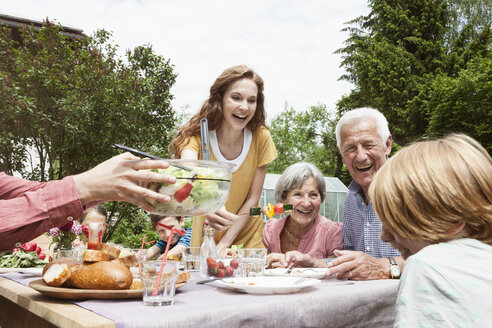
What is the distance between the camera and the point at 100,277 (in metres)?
1.51

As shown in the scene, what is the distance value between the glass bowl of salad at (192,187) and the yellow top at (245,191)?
1703 millimetres

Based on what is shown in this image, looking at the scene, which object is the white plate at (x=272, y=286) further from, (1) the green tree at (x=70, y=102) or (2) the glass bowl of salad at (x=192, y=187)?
(1) the green tree at (x=70, y=102)

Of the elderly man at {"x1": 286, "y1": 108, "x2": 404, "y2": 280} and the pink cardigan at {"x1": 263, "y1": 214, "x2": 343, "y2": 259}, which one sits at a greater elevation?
the elderly man at {"x1": 286, "y1": 108, "x2": 404, "y2": 280}

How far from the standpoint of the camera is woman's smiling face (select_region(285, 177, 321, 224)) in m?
3.83

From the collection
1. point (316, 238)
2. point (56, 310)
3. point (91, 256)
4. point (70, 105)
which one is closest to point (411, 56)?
point (70, 105)

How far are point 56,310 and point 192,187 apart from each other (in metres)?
0.58

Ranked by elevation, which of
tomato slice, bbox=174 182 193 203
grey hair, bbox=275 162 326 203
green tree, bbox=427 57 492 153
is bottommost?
tomato slice, bbox=174 182 193 203

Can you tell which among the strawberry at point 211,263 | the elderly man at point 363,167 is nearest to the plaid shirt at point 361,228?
the elderly man at point 363,167

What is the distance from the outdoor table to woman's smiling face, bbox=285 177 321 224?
1.82 m

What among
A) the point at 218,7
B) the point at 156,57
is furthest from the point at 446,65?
the point at 218,7

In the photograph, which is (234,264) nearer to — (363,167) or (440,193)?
(440,193)

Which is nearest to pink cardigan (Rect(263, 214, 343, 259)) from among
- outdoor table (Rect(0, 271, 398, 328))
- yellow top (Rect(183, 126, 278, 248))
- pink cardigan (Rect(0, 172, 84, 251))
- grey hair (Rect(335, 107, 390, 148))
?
yellow top (Rect(183, 126, 278, 248))

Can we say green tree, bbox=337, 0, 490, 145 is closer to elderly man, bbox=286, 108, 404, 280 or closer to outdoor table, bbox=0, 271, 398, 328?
elderly man, bbox=286, 108, 404, 280

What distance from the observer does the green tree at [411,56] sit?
26.3 m
